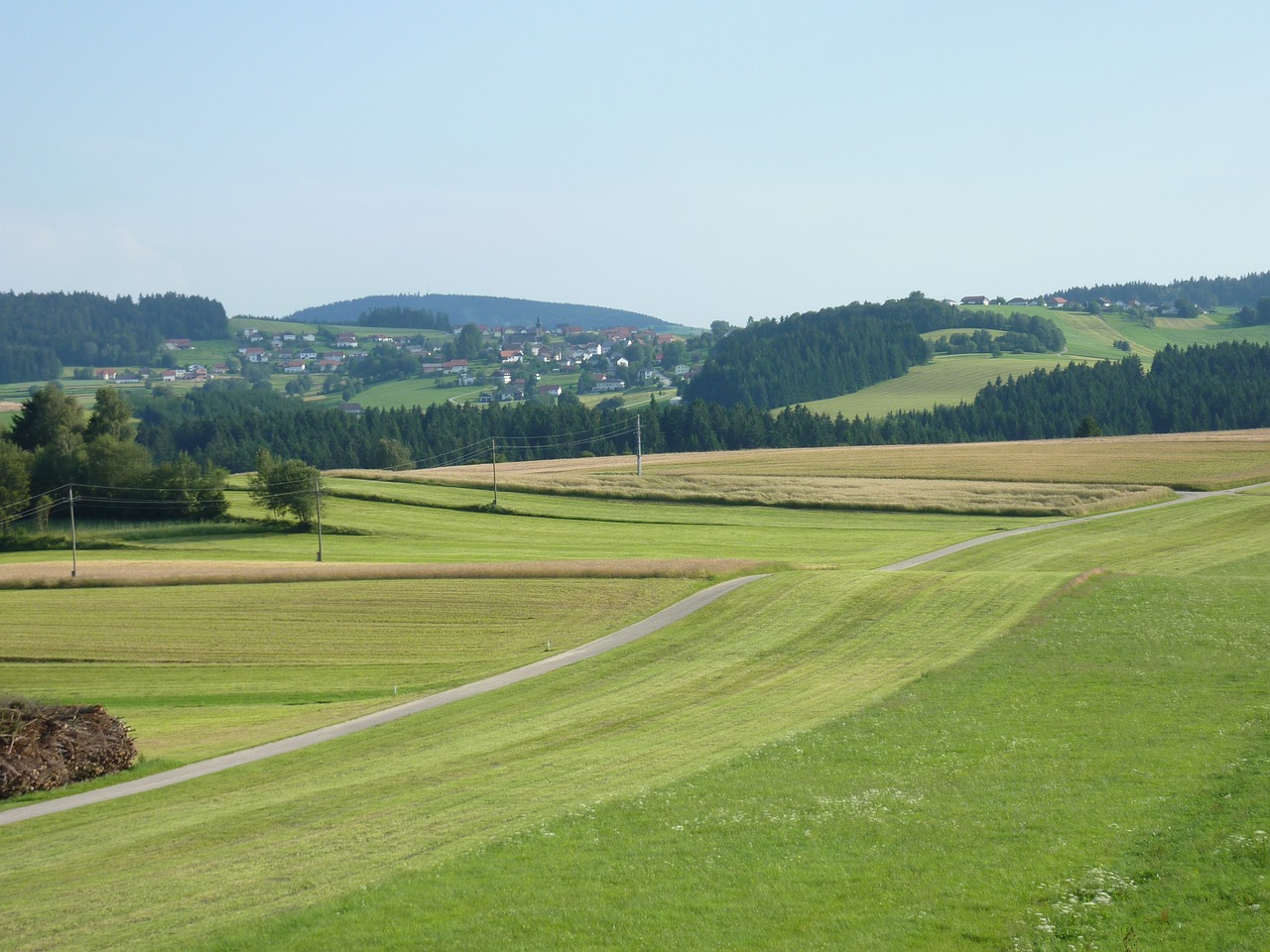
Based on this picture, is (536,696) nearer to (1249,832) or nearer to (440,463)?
(1249,832)

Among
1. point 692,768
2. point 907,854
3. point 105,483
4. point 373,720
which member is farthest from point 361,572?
point 907,854

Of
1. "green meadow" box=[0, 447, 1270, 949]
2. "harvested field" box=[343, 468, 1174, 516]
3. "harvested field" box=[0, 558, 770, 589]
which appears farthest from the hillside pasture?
"harvested field" box=[343, 468, 1174, 516]

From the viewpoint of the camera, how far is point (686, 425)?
155125 mm

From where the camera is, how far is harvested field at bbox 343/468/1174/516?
2918 inches

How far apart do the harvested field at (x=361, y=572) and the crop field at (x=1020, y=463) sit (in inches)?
1506

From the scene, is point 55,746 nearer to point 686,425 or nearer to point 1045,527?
point 1045,527

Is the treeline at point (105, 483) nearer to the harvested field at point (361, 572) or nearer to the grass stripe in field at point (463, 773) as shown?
the harvested field at point (361, 572)

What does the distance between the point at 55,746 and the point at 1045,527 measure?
53.8 metres

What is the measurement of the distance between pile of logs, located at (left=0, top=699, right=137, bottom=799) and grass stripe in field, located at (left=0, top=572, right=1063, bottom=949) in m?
2.71

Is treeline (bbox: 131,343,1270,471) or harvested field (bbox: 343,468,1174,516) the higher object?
treeline (bbox: 131,343,1270,471)

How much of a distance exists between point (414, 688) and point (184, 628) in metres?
13.9

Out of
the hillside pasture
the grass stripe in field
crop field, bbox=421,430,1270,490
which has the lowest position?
the grass stripe in field

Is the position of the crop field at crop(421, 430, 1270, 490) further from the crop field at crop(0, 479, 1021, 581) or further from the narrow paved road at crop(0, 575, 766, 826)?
the narrow paved road at crop(0, 575, 766, 826)

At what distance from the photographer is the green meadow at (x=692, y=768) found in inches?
523
